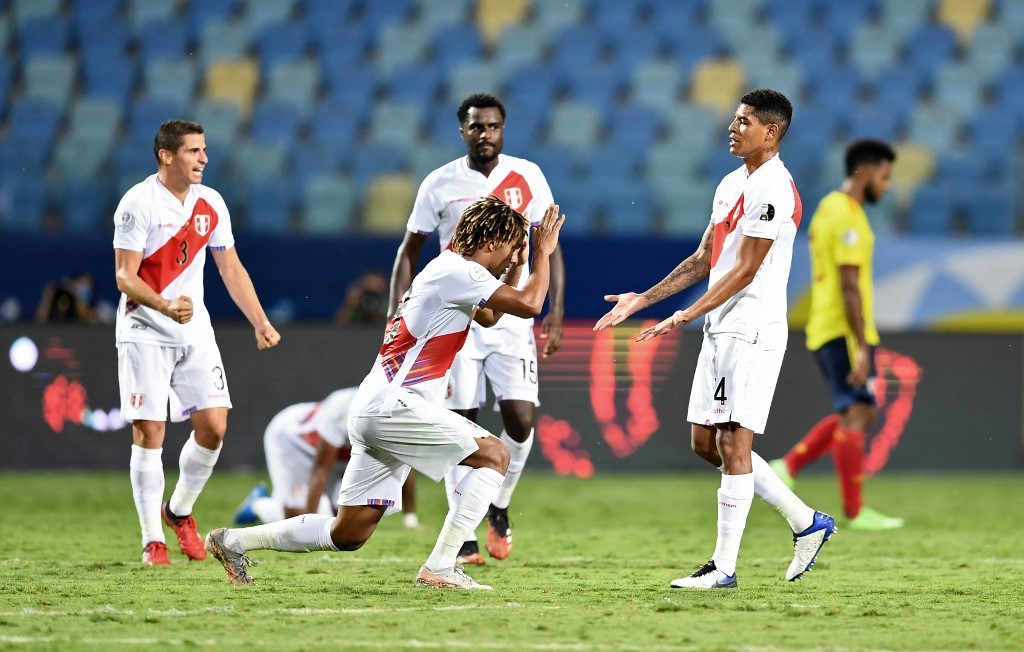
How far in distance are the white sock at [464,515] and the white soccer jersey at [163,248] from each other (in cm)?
189

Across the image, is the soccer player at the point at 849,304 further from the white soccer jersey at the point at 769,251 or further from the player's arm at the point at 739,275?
the player's arm at the point at 739,275

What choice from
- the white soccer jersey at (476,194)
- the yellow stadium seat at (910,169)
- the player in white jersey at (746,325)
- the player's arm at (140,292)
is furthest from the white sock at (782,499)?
the yellow stadium seat at (910,169)

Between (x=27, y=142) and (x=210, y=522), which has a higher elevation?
(x=27, y=142)

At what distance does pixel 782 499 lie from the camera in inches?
245

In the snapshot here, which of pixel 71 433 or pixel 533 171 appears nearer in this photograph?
pixel 533 171

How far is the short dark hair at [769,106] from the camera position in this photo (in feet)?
20.0

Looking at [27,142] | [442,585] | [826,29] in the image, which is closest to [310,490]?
[442,585]

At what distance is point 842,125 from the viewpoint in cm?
1636

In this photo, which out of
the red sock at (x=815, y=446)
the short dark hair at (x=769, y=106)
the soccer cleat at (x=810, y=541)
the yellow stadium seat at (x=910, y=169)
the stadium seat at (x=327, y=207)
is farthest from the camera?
the stadium seat at (x=327, y=207)

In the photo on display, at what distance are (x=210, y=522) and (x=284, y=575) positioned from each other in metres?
2.82

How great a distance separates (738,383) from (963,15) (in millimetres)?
13034

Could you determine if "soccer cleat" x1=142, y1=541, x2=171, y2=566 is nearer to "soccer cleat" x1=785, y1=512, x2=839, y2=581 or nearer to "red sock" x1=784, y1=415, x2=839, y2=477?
"soccer cleat" x1=785, y1=512, x2=839, y2=581

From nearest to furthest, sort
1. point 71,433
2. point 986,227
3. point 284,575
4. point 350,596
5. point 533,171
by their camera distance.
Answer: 1. point 350,596
2. point 284,575
3. point 533,171
4. point 71,433
5. point 986,227

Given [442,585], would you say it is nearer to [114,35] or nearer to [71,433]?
[71,433]
